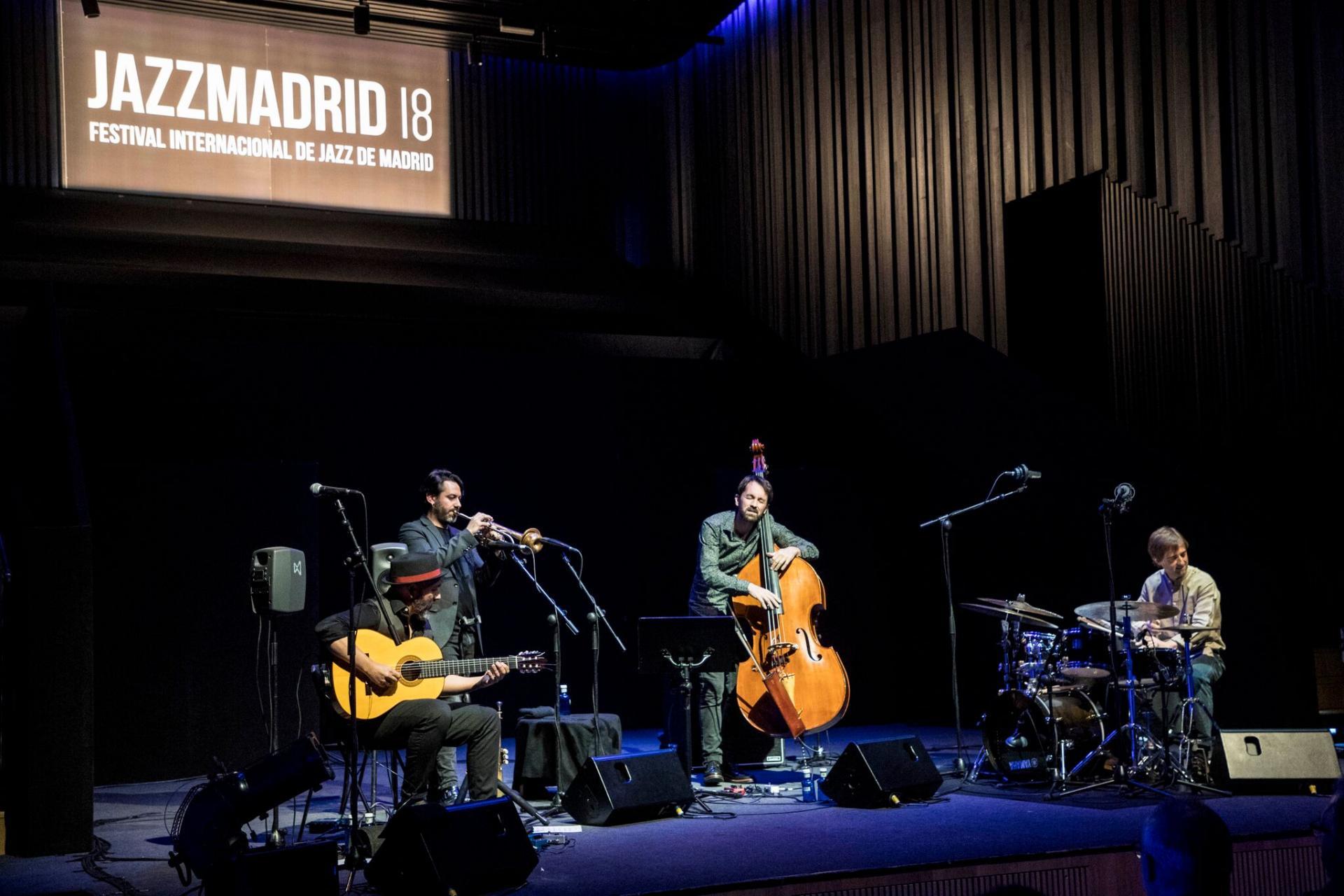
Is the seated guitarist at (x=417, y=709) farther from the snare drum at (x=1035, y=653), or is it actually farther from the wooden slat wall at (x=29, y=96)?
the wooden slat wall at (x=29, y=96)

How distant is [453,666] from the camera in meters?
5.82

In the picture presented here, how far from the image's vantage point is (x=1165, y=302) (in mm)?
7062

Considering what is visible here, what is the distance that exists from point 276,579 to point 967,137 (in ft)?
16.2

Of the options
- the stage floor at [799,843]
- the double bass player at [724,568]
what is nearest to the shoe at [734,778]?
the double bass player at [724,568]

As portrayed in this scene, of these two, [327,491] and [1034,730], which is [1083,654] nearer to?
[1034,730]

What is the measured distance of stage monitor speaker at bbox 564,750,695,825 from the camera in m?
5.87

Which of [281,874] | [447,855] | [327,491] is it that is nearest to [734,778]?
[447,855]

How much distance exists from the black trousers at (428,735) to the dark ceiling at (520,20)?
647 cm

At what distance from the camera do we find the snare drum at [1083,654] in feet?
22.3

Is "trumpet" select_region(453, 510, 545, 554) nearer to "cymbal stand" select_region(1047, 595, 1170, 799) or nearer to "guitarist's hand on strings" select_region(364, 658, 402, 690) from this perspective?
"guitarist's hand on strings" select_region(364, 658, 402, 690)

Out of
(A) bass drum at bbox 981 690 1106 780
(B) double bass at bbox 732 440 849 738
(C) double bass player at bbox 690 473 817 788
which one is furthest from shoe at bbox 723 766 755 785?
(A) bass drum at bbox 981 690 1106 780

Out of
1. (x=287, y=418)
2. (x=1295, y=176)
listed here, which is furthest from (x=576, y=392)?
(x=1295, y=176)

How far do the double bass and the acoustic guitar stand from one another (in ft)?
4.25

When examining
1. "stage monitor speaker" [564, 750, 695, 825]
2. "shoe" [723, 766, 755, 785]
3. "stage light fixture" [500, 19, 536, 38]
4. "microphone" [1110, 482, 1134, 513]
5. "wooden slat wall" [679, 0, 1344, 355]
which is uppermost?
"stage light fixture" [500, 19, 536, 38]
